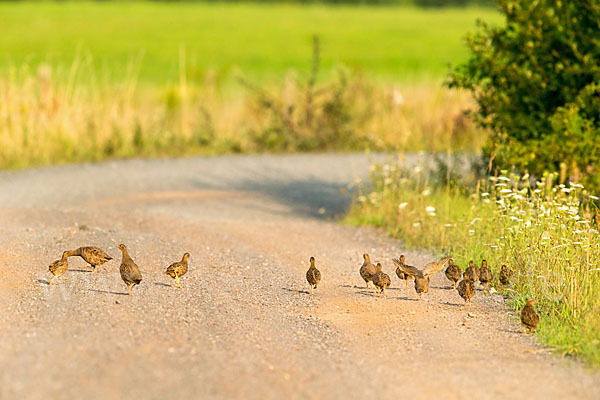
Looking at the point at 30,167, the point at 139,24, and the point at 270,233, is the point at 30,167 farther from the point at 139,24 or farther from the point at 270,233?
A: the point at 139,24

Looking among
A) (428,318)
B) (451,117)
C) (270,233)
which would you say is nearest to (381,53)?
(451,117)

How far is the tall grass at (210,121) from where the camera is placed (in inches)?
618

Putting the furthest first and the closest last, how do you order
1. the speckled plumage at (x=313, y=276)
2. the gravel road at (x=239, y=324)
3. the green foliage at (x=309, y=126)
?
the green foliage at (x=309, y=126)
the speckled plumage at (x=313, y=276)
the gravel road at (x=239, y=324)

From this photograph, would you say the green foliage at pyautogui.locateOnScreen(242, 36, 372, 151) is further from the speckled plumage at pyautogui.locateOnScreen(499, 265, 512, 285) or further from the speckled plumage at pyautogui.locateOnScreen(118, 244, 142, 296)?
the speckled plumage at pyautogui.locateOnScreen(118, 244, 142, 296)

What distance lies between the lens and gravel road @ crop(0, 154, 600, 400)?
5109 mm

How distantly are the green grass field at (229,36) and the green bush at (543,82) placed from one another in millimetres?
23792

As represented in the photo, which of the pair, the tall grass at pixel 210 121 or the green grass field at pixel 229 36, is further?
the green grass field at pixel 229 36

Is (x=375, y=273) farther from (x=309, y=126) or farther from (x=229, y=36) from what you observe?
(x=229, y=36)

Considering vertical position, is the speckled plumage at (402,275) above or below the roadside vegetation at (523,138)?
below

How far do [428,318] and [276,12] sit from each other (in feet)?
216

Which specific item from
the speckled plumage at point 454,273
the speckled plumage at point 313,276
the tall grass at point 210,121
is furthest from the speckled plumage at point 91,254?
the tall grass at point 210,121

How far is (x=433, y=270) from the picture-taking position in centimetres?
736

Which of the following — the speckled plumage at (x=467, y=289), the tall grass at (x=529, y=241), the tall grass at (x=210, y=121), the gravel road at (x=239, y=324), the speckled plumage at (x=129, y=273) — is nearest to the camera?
the gravel road at (x=239, y=324)

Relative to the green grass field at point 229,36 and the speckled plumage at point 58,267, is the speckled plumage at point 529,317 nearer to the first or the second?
the speckled plumage at point 58,267
